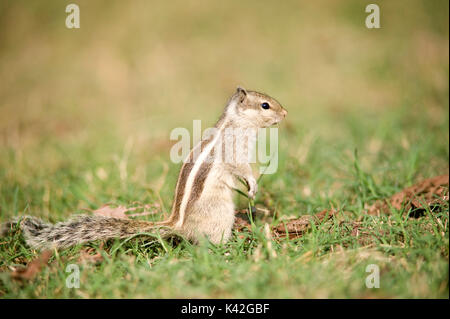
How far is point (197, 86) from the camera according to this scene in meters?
7.55

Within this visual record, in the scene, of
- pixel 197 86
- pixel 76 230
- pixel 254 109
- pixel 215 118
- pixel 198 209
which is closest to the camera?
pixel 76 230

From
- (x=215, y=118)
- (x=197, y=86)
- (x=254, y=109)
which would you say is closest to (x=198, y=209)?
(x=254, y=109)

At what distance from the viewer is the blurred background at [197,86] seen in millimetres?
4414

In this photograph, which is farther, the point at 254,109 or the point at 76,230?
the point at 254,109

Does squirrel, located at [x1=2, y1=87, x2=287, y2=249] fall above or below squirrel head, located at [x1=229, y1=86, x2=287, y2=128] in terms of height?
below

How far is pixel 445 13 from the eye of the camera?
7.98m

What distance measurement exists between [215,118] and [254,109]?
2.80 metres

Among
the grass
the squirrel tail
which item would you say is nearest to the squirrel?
the squirrel tail

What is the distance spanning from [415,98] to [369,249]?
4.35 metres

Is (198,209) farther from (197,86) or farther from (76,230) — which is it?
(197,86)

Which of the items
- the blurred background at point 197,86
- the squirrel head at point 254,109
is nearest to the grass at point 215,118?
the blurred background at point 197,86

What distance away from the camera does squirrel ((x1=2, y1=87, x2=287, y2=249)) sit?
284 centimetres

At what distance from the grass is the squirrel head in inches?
28.9

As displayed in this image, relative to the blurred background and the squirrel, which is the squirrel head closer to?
the squirrel
